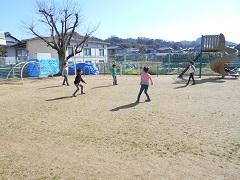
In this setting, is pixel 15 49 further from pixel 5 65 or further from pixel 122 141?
pixel 122 141

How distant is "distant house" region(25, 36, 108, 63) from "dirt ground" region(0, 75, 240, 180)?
20.2 metres

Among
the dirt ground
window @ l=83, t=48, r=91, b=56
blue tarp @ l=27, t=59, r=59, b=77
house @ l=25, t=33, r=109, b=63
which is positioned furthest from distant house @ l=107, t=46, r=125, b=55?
the dirt ground

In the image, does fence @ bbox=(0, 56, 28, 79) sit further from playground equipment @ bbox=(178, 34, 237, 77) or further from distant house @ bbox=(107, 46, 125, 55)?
distant house @ bbox=(107, 46, 125, 55)

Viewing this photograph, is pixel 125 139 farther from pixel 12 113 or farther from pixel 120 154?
pixel 12 113

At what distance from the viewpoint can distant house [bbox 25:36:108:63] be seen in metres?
28.9

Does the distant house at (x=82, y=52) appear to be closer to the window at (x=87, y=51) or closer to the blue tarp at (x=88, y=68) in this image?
the window at (x=87, y=51)

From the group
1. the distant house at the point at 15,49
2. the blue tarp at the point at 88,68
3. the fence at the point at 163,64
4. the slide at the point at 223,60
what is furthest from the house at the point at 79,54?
the slide at the point at 223,60

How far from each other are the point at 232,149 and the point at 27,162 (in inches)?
149

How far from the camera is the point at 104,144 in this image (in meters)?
4.14

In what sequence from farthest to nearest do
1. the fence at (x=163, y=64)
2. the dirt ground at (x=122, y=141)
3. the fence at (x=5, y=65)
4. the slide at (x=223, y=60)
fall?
1. the fence at (x=163, y=64)
2. the fence at (x=5, y=65)
3. the slide at (x=223, y=60)
4. the dirt ground at (x=122, y=141)

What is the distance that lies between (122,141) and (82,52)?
92.5 feet

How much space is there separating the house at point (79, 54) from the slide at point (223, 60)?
622 inches

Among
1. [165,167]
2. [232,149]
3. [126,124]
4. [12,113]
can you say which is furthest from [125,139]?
[12,113]

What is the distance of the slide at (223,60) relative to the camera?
1469 centimetres
